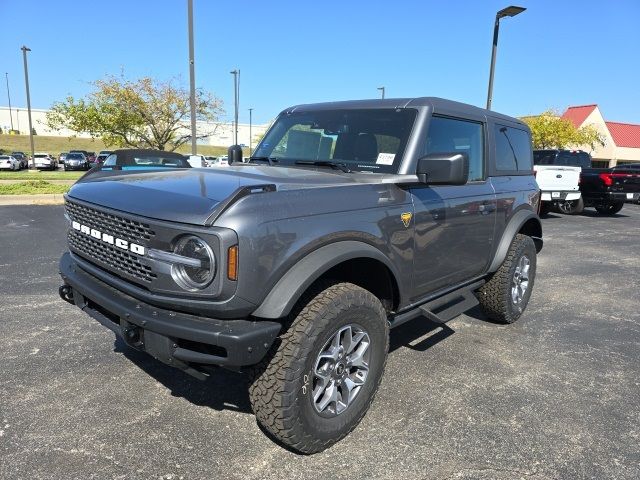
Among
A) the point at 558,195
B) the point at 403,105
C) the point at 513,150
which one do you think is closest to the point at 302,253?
the point at 403,105

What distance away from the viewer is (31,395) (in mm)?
3135

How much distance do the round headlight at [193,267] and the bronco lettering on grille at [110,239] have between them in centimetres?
24

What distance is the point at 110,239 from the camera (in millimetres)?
2672

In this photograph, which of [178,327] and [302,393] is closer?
[178,327]

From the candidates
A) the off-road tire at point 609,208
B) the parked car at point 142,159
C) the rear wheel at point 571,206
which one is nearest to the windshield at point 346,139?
the parked car at point 142,159

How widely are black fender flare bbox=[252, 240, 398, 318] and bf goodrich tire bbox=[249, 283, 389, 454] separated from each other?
0.61 feet

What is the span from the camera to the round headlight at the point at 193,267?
2.23 meters

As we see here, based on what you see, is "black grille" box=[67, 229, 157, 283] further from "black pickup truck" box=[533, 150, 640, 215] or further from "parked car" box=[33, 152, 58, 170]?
"parked car" box=[33, 152, 58, 170]

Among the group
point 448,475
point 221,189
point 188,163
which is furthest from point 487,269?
point 188,163

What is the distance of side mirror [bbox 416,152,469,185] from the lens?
2939 mm

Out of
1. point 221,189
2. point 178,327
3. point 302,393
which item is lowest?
point 302,393

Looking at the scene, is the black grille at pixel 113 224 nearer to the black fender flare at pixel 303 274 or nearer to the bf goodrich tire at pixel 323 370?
the black fender flare at pixel 303 274

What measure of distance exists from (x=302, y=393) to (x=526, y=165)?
3615 millimetres

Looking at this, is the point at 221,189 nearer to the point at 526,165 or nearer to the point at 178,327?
the point at 178,327
